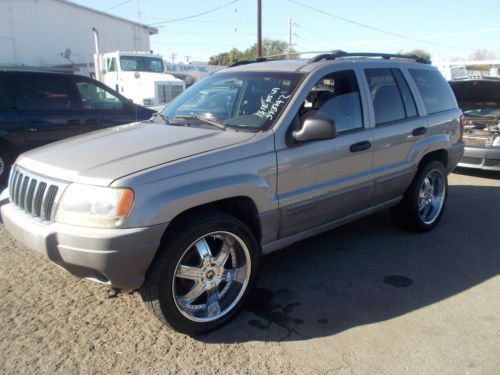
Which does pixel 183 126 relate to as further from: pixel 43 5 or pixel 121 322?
pixel 43 5

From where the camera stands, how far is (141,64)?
16.0m

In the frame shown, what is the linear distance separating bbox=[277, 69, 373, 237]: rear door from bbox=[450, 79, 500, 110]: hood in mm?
5990

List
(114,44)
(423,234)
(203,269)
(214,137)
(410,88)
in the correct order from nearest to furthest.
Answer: (203,269)
(214,137)
(410,88)
(423,234)
(114,44)

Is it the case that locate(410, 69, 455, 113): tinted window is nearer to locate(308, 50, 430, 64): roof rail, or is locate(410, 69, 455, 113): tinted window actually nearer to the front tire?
locate(308, 50, 430, 64): roof rail

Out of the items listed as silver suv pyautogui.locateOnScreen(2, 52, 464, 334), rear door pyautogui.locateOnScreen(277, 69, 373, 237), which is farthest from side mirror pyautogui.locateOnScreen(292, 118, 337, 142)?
rear door pyautogui.locateOnScreen(277, 69, 373, 237)

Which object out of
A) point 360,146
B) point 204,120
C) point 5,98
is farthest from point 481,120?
point 5,98

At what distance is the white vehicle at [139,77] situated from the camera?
14758 millimetres

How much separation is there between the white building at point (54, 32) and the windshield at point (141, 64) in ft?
31.1

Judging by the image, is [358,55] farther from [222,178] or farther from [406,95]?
[222,178]

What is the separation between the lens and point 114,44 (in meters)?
35.1

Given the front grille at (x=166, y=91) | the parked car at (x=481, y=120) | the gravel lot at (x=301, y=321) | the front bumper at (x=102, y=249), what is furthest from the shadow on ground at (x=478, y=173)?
the front grille at (x=166, y=91)

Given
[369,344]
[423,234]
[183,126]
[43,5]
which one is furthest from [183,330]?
[43,5]

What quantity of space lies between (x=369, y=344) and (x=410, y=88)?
2911 mm

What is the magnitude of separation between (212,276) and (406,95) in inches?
116
